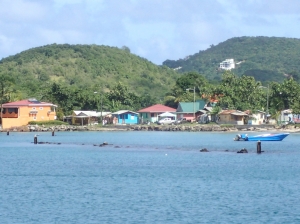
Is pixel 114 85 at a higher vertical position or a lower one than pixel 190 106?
higher

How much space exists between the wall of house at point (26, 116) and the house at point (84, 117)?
13.4 ft

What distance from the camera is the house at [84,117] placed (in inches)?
3989

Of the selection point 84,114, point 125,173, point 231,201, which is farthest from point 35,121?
point 231,201

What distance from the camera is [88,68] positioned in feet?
516

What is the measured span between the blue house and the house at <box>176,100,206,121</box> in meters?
6.98

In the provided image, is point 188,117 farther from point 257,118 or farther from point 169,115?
point 257,118

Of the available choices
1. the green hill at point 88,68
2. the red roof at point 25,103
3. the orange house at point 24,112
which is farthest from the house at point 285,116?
the green hill at point 88,68

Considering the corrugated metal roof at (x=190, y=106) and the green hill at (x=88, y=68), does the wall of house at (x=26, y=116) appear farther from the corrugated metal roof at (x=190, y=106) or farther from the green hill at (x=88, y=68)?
the green hill at (x=88, y=68)

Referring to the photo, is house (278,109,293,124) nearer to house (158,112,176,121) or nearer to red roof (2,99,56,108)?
house (158,112,176,121)

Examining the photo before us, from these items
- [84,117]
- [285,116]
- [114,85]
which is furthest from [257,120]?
[114,85]

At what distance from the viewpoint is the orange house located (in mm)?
96188

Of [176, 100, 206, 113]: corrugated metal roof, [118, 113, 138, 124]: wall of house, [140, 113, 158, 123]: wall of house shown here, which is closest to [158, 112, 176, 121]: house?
[176, 100, 206, 113]: corrugated metal roof

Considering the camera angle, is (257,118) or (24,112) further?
(257,118)

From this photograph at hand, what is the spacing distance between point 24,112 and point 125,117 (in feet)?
56.8
